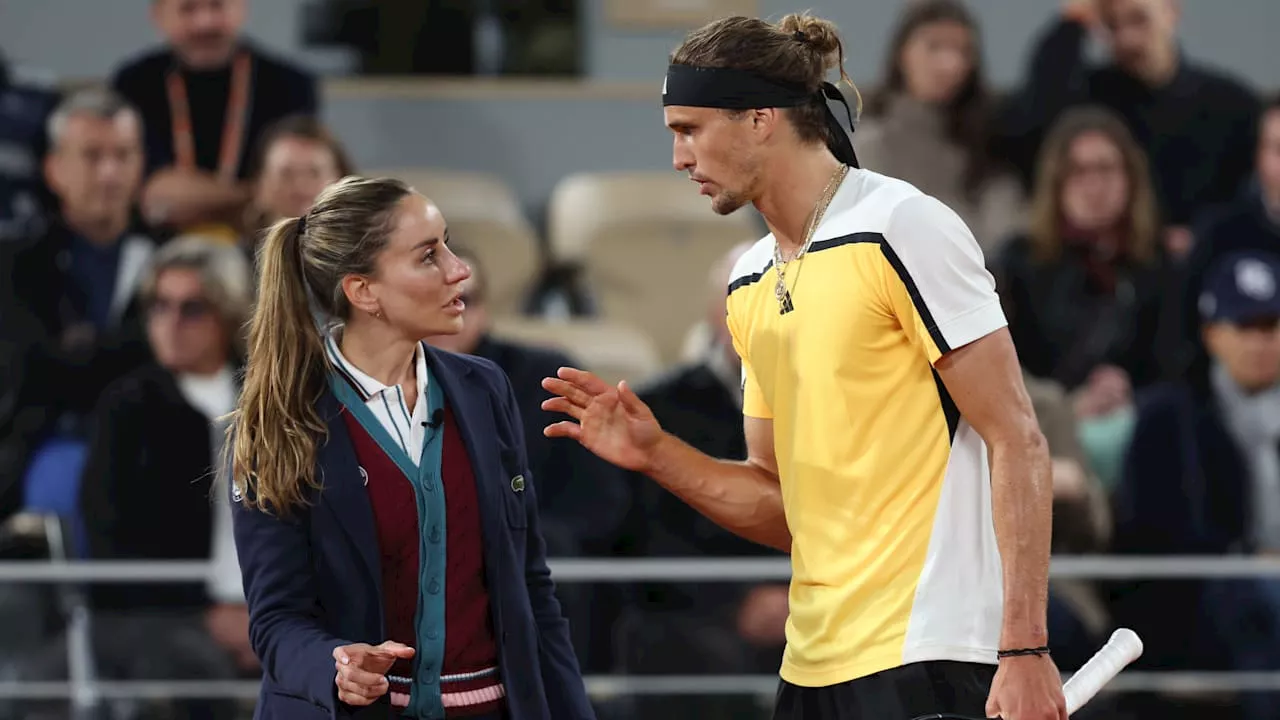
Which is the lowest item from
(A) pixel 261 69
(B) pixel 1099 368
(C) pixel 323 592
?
(B) pixel 1099 368

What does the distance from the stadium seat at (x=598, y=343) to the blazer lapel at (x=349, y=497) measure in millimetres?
2881

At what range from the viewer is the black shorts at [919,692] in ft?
7.68

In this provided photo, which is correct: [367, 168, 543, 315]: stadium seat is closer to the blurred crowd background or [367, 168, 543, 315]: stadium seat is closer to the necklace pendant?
the blurred crowd background

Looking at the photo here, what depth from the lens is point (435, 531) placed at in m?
2.48

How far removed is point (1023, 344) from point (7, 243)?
10.6 ft

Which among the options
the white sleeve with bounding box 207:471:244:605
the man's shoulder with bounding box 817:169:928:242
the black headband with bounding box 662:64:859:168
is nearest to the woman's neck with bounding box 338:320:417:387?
the black headband with bounding box 662:64:859:168

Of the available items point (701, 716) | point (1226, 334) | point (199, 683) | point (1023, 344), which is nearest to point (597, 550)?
point (701, 716)

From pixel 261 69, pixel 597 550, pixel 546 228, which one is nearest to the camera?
pixel 597 550

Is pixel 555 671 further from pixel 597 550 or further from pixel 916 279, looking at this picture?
pixel 597 550

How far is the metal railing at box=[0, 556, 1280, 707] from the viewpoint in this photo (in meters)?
4.54

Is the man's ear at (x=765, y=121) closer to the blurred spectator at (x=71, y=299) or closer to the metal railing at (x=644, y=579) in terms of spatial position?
the metal railing at (x=644, y=579)

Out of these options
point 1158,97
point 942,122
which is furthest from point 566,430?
point 1158,97

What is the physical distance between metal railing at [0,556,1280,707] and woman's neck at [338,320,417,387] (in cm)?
200

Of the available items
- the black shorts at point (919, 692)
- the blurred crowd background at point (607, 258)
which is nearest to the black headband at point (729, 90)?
the black shorts at point (919, 692)
